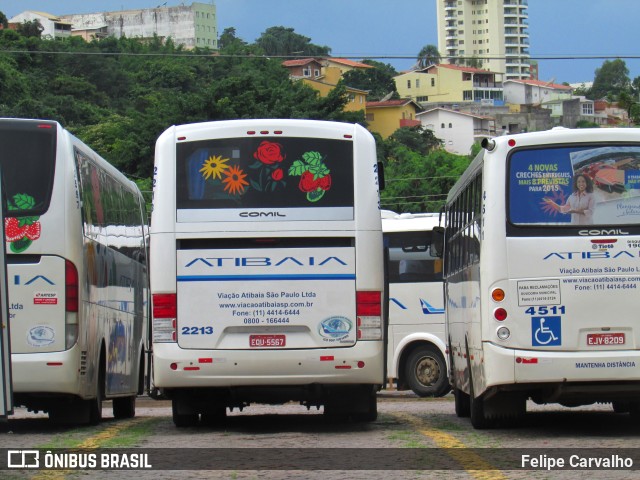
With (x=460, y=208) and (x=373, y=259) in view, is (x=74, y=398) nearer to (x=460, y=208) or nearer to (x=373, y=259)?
(x=373, y=259)

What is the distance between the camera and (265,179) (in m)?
13.3

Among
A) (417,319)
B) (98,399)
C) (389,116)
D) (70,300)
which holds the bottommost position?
(98,399)

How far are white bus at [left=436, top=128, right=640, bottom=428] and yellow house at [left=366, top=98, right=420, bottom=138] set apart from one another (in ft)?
434

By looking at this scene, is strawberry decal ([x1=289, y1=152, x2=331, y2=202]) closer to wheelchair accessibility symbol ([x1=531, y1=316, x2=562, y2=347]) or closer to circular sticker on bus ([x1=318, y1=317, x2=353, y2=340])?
circular sticker on bus ([x1=318, y1=317, x2=353, y2=340])

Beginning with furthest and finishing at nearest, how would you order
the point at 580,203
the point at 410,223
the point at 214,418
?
the point at 410,223
the point at 214,418
the point at 580,203

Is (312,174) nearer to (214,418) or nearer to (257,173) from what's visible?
(257,173)

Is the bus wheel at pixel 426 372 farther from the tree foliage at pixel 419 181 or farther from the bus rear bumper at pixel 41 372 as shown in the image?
the tree foliage at pixel 419 181

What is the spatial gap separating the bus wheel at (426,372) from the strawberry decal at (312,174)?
1206 cm

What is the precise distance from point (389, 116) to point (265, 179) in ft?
439

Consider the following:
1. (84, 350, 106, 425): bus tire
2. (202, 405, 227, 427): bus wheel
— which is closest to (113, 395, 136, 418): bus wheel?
(84, 350, 106, 425): bus tire

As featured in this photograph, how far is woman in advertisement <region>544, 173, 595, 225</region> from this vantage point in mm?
12070

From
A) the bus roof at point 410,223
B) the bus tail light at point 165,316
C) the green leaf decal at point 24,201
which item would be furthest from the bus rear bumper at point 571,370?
the bus roof at point 410,223

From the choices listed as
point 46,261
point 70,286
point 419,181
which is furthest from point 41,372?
point 419,181

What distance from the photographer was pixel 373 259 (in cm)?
1319
